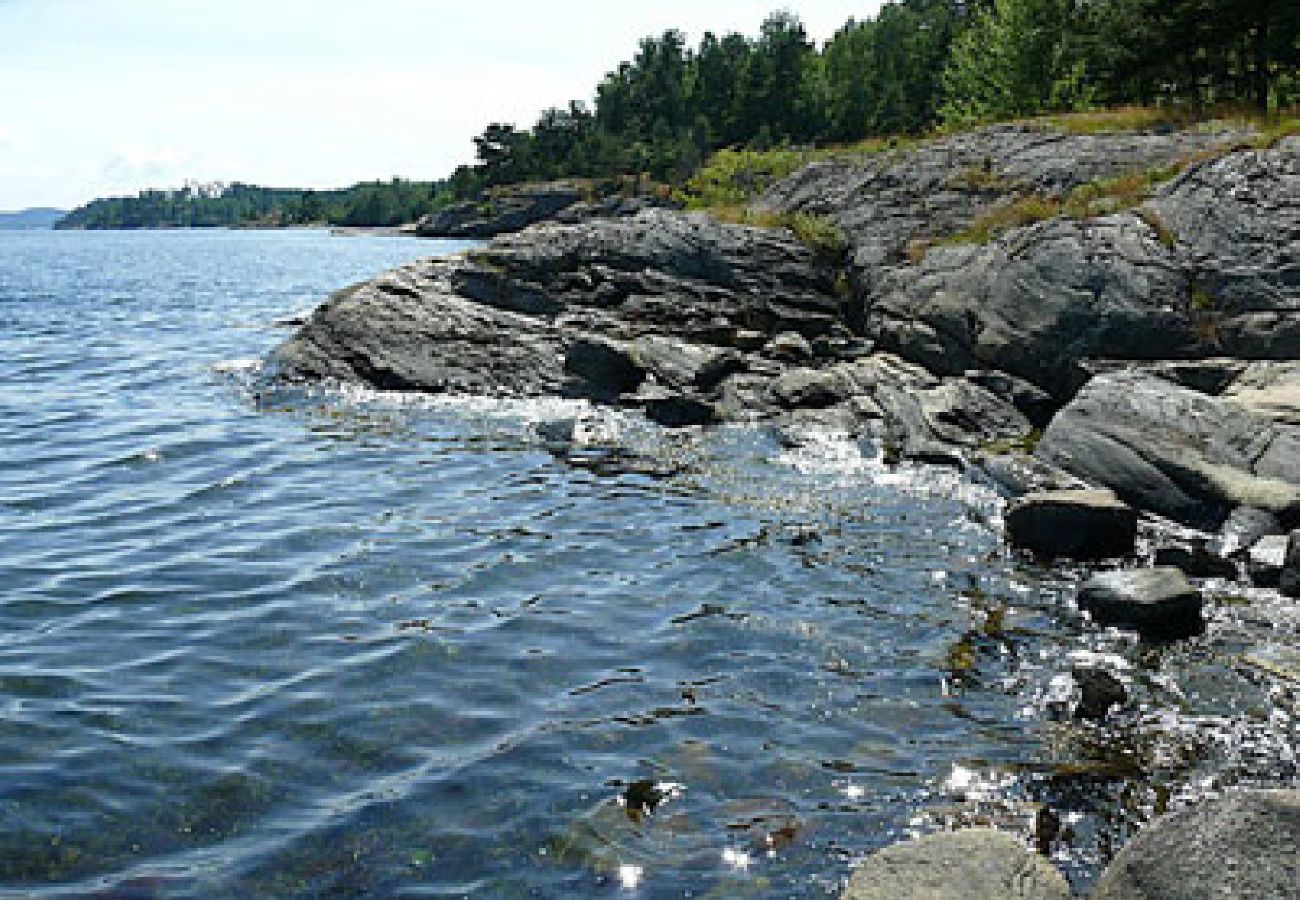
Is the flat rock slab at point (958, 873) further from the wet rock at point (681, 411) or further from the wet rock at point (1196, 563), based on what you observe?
the wet rock at point (681, 411)

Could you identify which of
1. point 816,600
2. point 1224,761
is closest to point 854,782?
point 1224,761

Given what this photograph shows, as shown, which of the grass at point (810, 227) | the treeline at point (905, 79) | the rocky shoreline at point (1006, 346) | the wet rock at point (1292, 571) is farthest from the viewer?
the treeline at point (905, 79)

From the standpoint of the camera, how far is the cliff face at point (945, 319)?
21.2m

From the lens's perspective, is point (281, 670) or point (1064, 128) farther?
point (1064, 128)

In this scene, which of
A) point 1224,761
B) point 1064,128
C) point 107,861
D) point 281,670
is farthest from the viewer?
point 1064,128

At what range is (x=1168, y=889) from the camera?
21.9 feet

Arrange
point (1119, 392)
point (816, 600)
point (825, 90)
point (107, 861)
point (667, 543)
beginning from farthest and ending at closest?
1. point (825, 90)
2. point (1119, 392)
3. point (667, 543)
4. point (816, 600)
5. point (107, 861)

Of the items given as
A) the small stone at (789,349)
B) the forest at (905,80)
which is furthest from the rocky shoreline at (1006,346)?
the forest at (905,80)

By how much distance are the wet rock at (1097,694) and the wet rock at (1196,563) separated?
5.03 metres

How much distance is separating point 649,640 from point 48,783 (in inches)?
275

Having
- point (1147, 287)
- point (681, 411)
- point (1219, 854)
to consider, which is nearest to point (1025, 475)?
point (1147, 287)

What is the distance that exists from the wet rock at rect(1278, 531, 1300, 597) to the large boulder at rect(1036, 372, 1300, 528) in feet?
8.64

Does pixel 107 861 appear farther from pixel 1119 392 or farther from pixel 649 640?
pixel 1119 392

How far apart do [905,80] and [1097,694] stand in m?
103
